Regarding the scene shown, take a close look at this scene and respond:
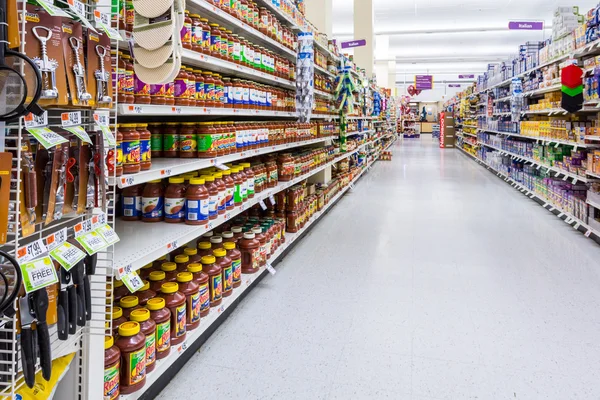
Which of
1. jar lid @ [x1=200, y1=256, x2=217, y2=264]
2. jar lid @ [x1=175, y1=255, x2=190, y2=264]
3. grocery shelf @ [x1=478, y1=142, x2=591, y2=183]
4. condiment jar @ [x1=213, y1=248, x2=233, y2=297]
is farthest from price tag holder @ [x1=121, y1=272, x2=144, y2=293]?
grocery shelf @ [x1=478, y1=142, x2=591, y2=183]

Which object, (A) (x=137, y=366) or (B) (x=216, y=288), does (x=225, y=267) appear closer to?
(B) (x=216, y=288)

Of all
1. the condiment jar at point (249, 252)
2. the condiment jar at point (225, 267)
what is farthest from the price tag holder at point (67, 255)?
the condiment jar at point (249, 252)

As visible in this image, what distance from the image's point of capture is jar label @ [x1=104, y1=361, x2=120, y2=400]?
5.54 feet

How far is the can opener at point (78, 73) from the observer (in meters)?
1.31

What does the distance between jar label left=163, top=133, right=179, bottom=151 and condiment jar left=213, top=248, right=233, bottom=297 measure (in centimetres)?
65

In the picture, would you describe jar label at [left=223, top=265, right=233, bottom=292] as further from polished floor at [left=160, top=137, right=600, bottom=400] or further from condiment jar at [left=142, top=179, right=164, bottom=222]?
condiment jar at [left=142, top=179, right=164, bottom=222]

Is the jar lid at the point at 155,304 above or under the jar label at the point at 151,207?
under

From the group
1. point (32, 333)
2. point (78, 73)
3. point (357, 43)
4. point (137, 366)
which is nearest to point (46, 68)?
point (78, 73)

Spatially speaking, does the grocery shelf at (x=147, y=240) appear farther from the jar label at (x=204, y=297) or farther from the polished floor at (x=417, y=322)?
the polished floor at (x=417, y=322)

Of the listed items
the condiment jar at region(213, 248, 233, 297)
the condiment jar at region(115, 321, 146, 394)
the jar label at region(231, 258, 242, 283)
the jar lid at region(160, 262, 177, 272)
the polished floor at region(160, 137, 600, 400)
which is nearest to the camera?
the condiment jar at region(115, 321, 146, 394)

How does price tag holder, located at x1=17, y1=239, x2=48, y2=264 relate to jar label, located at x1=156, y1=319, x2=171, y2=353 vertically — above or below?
above

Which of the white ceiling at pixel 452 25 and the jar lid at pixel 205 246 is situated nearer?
the jar lid at pixel 205 246

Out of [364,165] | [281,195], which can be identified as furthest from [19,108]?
[364,165]

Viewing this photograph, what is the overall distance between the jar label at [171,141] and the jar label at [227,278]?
2.51 feet
